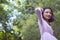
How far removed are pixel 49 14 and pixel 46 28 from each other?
0.40 ft

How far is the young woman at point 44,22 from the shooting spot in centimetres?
181

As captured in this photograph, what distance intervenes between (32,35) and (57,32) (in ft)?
2.09

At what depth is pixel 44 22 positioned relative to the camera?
1.83m

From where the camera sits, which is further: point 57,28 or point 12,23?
point 12,23

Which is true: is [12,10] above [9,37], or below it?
above

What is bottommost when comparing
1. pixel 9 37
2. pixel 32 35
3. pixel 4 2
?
pixel 9 37

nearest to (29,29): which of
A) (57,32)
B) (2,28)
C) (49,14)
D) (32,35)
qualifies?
(32,35)

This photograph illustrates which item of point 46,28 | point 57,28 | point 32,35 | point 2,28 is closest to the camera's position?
point 46,28

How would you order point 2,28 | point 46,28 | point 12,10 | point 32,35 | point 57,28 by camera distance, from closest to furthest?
point 46,28
point 57,28
point 32,35
point 2,28
point 12,10

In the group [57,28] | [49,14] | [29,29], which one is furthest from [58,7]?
[49,14]

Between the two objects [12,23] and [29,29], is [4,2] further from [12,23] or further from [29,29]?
[29,29]

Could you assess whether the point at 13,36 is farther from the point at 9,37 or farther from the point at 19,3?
the point at 19,3

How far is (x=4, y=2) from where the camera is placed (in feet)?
26.0

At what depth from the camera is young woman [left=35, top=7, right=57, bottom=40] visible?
181 cm
